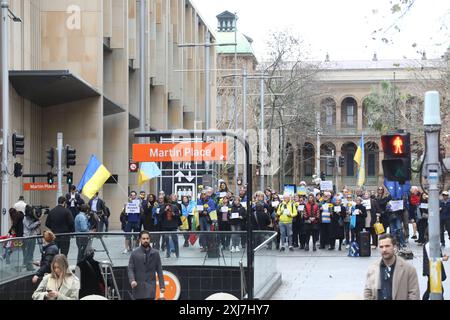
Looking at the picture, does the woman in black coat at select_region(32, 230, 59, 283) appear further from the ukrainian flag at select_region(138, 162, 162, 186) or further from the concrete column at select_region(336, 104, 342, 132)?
the concrete column at select_region(336, 104, 342, 132)

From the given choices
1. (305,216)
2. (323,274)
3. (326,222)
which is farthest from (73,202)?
(323,274)

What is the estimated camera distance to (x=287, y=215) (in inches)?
1160

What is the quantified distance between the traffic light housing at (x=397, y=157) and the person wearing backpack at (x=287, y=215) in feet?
54.4

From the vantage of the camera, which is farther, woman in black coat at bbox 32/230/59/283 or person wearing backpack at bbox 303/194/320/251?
person wearing backpack at bbox 303/194/320/251

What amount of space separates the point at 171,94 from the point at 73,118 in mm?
21797

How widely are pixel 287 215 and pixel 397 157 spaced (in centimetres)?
1664

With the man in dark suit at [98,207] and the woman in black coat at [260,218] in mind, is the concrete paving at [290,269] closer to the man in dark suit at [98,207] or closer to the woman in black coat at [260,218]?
the woman in black coat at [260,218]

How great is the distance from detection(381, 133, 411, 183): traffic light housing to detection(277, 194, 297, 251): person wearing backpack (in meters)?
16.6

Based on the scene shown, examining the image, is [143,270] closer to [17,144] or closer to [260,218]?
[260,218]

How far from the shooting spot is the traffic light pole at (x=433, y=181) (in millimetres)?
11820

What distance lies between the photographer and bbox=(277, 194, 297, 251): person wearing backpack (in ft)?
96.7

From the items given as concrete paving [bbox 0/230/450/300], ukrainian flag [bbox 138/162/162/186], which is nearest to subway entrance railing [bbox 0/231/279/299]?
concrete paving [bbox 0/230/450/300]

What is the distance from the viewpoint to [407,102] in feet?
264
